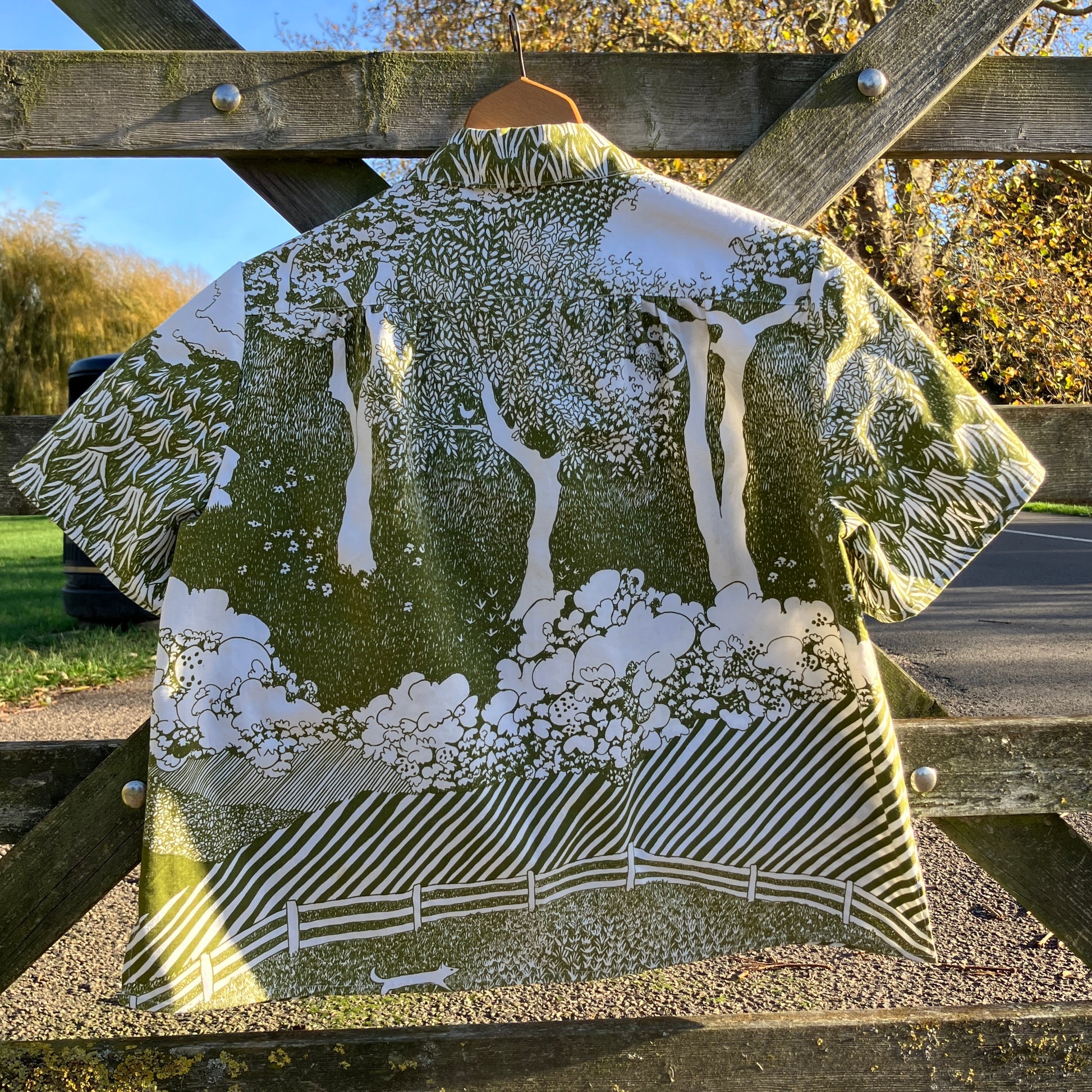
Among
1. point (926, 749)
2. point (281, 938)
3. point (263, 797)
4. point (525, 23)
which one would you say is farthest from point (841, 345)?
point (525, 23)

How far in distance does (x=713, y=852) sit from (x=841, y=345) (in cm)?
72

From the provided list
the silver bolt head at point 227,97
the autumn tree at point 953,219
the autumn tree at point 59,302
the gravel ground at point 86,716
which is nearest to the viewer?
the silver bolt head at point 227,97

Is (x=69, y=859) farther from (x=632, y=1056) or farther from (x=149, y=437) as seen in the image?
(x=632, y=1056)

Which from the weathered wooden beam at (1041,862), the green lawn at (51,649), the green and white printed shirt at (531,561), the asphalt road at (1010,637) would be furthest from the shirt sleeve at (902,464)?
the green lawn at (51,649)

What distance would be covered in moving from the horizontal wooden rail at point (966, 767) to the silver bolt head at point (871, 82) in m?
1.00

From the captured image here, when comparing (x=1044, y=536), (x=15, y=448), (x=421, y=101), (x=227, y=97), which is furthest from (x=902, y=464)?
(x=1044, y=536)

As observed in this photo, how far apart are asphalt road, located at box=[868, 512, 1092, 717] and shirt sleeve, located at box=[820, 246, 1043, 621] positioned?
2.94 metres

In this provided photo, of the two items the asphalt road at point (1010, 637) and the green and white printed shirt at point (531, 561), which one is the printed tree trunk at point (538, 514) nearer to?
the green and white printed shirt at point (531, 561)

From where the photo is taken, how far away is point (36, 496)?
4.17 feet

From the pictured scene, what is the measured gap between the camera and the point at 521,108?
1.36m

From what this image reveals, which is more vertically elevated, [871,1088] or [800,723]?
[800,723]

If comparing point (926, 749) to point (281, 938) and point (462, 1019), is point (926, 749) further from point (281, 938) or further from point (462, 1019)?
point (462, 1019)

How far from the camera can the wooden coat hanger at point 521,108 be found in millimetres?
1359

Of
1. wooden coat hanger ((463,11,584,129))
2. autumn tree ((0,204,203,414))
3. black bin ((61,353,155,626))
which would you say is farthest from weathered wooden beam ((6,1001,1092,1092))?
autumn tree ((0,204,203,414))
